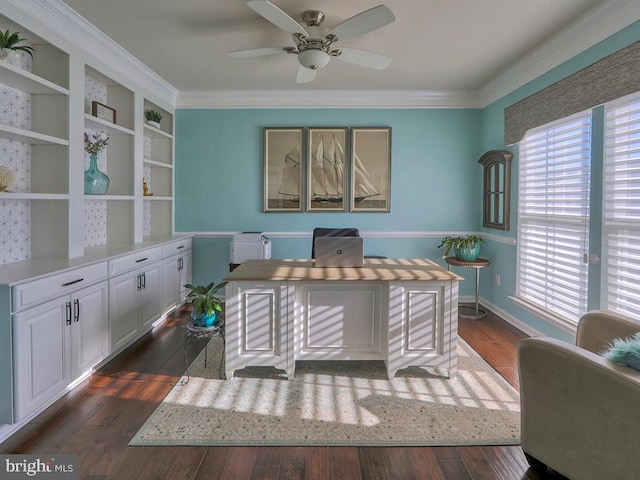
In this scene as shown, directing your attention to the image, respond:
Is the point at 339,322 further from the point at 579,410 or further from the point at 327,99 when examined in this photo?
the point at 327,99

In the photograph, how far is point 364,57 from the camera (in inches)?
119

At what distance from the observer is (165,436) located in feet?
6.93

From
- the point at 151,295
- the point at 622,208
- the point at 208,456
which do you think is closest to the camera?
the point at 208,456

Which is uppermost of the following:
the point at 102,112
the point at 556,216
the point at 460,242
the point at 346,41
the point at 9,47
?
the point at 346,41

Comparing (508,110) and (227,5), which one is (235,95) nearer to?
(227,5)

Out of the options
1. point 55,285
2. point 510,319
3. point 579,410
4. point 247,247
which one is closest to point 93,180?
point 55,285

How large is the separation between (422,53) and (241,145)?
229 cm

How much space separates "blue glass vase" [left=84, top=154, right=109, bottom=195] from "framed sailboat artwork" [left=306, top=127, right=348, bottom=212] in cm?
221

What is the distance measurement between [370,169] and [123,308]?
3009mm

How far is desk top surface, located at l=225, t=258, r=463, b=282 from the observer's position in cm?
269

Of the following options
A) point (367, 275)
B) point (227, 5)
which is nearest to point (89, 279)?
point (367, 275)

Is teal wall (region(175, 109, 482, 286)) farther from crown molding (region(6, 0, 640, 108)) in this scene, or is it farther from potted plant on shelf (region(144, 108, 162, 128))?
potted plant on shelf (region(144, 108, 162, 128))

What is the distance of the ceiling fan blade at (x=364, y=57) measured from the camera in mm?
2938

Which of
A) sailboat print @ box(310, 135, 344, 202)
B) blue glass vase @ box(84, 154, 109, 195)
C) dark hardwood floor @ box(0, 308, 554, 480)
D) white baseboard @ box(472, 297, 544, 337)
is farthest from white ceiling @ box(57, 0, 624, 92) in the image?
dark hardwood floor @ box(0, 308, 554, 480)
